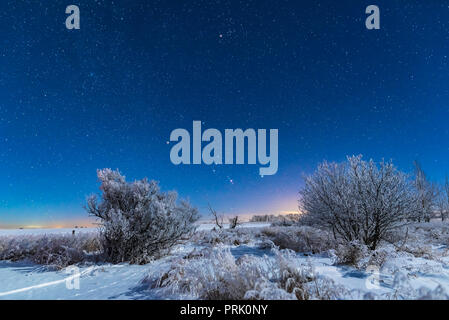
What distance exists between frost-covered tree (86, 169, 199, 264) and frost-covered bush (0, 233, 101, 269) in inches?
28.0

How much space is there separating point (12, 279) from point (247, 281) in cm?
498

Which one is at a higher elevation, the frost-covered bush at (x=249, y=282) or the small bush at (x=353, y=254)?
the frost-covered bush at (x=249, y=282)

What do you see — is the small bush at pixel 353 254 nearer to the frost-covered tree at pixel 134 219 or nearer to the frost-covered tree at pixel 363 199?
the frost-covered tree at pixel 363 199

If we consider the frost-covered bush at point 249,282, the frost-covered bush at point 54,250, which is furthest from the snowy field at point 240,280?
the frost-covered bush at point 54,250

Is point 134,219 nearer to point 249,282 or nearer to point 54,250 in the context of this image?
point 54,250

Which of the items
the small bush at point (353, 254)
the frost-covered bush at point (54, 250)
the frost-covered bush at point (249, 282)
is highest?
the frost-covered bush at point (249, 282)

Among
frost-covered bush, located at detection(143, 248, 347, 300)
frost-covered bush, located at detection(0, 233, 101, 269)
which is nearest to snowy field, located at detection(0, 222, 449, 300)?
frost-covered bush, located at detection(143, 248, 347, 300)

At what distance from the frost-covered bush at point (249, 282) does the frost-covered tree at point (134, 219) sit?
301 centimetres

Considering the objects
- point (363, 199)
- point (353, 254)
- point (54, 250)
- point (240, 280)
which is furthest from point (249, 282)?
point (54, 250)

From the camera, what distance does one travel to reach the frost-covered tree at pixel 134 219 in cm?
596

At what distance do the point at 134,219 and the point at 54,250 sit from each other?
2.73m
